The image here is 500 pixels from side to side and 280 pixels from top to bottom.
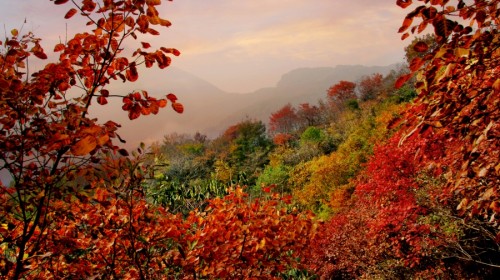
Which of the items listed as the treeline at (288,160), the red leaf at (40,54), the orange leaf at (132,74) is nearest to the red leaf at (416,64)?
the orange leaf at (132,74)

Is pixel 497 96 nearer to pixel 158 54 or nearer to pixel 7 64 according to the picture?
pixel 158 54

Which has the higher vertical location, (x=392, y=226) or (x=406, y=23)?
(x=406, y=23)

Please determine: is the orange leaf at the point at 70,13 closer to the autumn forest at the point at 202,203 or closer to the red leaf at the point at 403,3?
the autumn forest at the point at 202,203

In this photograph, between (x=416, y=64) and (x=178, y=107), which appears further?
(x=178, y=107)

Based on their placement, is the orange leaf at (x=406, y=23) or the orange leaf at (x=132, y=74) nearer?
the orange leaf at (x=406, y=23)

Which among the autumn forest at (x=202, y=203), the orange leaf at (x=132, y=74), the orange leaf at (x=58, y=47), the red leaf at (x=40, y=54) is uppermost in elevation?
the red leaf at (x=40, y=54)

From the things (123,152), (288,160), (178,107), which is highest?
(178,107)

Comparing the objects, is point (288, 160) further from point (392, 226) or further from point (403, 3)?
point (403, 3)

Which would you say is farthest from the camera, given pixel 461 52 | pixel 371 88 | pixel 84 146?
pixel 371 88

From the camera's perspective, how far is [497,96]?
6.83 ft

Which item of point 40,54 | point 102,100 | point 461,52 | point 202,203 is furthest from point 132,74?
point 202,203

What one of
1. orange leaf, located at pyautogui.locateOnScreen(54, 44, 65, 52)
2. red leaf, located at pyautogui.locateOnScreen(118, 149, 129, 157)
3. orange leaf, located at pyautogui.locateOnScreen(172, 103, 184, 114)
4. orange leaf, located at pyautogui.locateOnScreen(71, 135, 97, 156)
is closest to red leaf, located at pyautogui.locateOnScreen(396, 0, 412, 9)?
orange leaf, located at pyautogui.locateOnScreen(172, 103, 184, 114)

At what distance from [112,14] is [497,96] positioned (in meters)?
2.83

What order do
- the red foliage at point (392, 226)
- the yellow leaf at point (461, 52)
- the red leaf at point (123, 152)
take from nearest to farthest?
the yellow leaf at point (461, 52), the red leaf at point (123, 152), the red foliage at point (392, 226)
